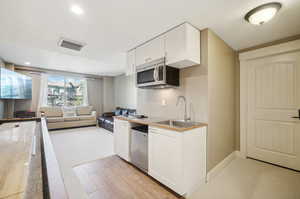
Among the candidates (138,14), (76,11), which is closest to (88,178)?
(76,11)

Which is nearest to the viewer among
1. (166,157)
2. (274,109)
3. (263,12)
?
(263,12)

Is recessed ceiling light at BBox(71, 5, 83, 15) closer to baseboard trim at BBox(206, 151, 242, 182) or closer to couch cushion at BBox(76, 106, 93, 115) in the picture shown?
baseboard trim at BBox(206, 151, 242, 182)

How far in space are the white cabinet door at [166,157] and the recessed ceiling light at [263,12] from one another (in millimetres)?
1697

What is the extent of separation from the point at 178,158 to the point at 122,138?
132 centimetres

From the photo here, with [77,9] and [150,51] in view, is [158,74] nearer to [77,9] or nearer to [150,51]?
[150,51]

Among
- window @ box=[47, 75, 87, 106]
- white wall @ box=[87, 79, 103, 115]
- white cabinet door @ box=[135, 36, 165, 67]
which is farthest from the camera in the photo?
white wall @ box=[87, 79, 103, 115]

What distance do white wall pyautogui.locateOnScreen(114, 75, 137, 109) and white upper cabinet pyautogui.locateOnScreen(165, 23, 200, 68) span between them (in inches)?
141

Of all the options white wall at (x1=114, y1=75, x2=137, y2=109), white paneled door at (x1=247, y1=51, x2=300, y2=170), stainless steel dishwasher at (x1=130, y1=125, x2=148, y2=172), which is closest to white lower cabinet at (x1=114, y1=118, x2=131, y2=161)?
stainless steel dishwasher at (x1=130, y1=125, x2=148, y2=172)

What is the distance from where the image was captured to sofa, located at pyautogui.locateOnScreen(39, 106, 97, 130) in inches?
199

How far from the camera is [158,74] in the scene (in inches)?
80.4

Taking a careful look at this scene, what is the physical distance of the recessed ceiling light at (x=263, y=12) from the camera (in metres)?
1.43

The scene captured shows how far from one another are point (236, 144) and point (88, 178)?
9.63 feet

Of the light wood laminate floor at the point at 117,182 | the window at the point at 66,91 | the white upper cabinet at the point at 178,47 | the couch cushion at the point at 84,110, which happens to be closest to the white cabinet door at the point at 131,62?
the white upper cabinet at the point at 178,47

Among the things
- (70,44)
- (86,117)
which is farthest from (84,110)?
(70,44)
